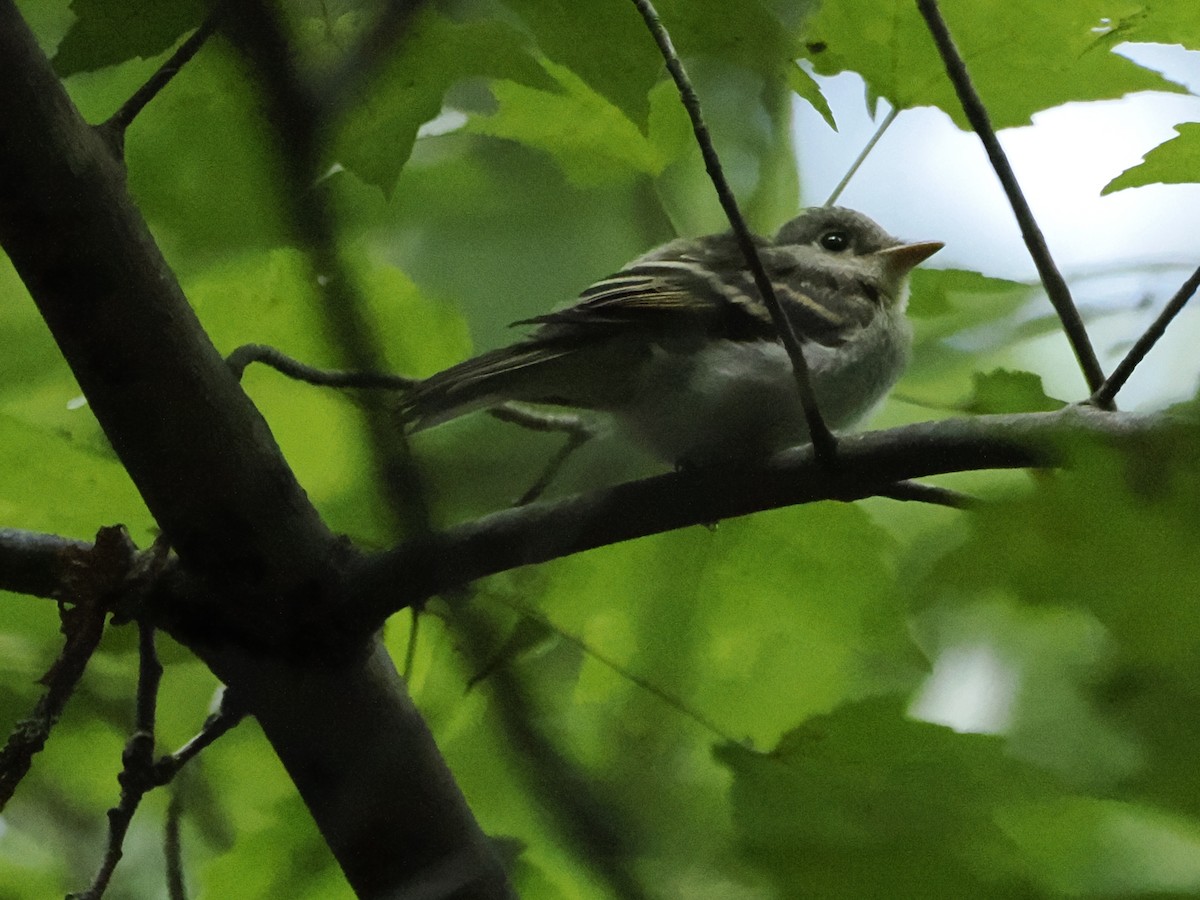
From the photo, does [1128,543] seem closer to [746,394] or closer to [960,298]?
[960,298]

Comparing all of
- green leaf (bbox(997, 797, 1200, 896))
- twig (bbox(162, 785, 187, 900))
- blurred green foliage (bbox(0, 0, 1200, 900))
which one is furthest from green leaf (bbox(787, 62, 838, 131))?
twig (bbox(162, 785, 187, 900))

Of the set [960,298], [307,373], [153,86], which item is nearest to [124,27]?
[153,86]

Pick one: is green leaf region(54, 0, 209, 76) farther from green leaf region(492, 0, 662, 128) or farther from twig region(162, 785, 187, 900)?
twig region(162, 785, 187, 900)

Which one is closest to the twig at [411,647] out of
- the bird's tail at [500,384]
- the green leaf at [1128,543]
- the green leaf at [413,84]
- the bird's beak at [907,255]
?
the bird's tail at [500,384]

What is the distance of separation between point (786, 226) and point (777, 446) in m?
0.12

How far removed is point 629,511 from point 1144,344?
0.22 metres

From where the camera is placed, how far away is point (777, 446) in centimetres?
64

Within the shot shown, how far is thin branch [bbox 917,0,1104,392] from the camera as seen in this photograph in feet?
1.64

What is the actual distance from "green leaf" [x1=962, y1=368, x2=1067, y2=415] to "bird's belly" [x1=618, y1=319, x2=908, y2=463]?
0.32 ft

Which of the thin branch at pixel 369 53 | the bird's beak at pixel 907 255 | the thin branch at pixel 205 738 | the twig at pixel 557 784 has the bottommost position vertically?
the twig at pixel 557 784

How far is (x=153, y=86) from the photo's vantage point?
0.53 metres

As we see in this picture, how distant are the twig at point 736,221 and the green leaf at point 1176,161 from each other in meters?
0.16

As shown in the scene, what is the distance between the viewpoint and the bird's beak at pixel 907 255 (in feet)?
2.00

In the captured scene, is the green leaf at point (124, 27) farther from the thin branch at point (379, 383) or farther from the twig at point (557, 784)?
the twig at point (557, 784)
